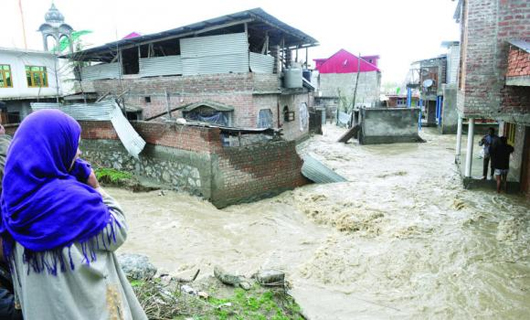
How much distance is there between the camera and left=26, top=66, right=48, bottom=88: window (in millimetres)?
23719

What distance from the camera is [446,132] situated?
22797mm

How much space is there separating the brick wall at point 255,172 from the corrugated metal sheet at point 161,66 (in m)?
5.97

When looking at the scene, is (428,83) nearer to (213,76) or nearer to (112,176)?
(213,76)

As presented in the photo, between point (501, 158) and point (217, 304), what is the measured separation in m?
9.16

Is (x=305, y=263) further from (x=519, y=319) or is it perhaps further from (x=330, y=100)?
(x=330, y=100)

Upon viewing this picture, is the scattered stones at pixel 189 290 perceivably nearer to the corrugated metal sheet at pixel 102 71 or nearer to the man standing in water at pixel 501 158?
the man standing in water at pixel 501 158

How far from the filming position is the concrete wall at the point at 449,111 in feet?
71.5

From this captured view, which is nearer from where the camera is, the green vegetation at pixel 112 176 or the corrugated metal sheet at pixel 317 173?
the green vegetation at pixel 112 176

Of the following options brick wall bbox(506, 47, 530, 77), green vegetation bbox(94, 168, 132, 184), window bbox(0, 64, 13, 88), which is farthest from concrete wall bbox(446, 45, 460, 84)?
window bbox(0, 64, 13, 88)

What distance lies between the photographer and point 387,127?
64.5 ft

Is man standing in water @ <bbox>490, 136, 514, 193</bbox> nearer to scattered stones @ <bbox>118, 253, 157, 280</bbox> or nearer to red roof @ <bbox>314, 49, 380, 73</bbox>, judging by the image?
scattered stones @ <bbox>118, 253, 157, 280</bbox>

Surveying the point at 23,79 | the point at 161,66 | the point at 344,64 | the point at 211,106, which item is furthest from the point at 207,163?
the point at 344,64

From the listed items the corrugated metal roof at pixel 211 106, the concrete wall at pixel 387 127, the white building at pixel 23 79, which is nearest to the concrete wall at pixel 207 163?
the corrugated metal roof at pixel 211 106

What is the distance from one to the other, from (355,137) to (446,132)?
20.7ft
